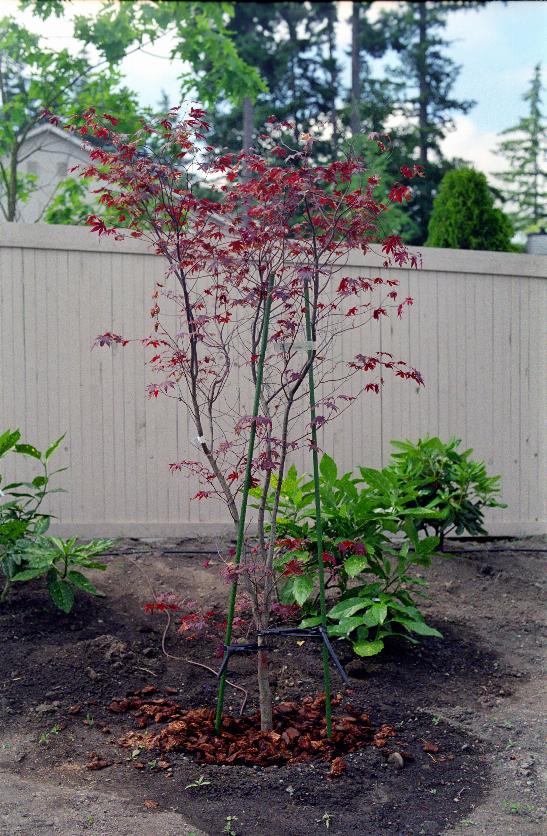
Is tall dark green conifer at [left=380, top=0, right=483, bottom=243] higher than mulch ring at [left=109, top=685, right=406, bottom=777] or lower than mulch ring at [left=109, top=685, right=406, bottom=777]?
higher

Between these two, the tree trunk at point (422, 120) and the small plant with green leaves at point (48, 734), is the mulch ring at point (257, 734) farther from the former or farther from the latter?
the tree trunk at point (422, 120)

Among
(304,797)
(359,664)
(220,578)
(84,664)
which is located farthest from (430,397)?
(304,797)

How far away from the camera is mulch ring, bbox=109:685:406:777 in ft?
9.82

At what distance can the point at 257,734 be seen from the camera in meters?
3.14

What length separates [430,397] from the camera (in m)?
5.77

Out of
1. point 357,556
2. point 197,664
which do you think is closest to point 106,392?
point 197,664

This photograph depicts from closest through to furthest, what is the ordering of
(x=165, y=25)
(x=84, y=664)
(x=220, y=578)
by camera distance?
(x=84, y=664), (x=220, y=578), (x=165, y=25)

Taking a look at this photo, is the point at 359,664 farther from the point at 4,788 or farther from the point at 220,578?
the point at 4,788

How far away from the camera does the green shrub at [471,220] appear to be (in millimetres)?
7676

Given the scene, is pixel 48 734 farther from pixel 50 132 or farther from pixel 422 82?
pixel 422 82

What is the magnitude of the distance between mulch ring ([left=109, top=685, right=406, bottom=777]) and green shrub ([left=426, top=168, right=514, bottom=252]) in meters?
5.19

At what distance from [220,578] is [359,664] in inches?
42.9

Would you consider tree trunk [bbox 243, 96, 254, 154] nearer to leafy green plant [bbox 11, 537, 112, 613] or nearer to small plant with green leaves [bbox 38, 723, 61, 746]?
Answer: leafy green plant [bbox 11, 537, 112, 613]

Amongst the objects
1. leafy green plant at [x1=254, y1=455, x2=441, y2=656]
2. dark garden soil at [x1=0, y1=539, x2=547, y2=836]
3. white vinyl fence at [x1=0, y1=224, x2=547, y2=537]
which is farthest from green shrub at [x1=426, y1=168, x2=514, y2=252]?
leafy green plant at [x1=254, y1=455, x2=441, y2=656]
